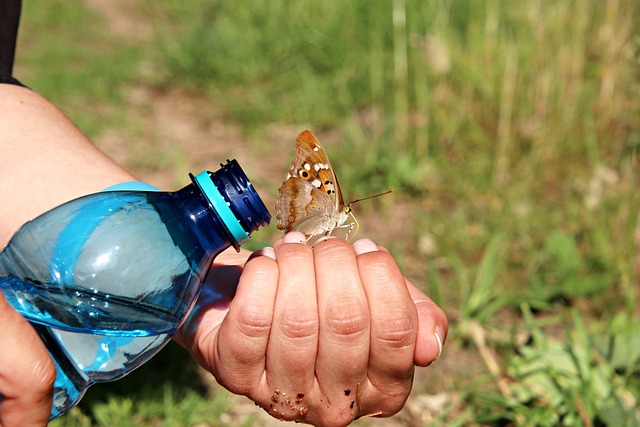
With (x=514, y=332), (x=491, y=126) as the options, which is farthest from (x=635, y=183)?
(x=514, y=332)

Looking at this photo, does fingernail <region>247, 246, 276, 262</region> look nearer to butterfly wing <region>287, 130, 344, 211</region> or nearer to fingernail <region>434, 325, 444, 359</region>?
butterfly wing <region>287, 130, 344, 211</region>

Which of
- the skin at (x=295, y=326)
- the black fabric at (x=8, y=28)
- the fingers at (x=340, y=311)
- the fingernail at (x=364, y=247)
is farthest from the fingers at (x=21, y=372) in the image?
the black fabric at (x=8, y=28)

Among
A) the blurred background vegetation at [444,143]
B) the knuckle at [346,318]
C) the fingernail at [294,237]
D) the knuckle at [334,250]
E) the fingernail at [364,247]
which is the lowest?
the blurred background vegetation at [444,143]

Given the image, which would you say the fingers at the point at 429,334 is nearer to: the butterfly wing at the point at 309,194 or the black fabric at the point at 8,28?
the butterfly wing at the point at 309,194

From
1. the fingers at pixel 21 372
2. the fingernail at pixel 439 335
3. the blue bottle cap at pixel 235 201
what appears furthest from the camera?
the fingernail at pixel 439 335

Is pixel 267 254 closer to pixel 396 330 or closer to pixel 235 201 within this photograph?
pixel 235 201

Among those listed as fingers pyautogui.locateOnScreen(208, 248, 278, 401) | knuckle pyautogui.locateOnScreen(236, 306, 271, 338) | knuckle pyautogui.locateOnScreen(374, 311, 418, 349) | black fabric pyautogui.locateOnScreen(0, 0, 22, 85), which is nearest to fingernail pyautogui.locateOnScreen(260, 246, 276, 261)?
fingers pyautogui.locateOnScreen(208, 248, 278, 401)

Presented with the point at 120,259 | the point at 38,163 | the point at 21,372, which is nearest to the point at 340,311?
the point at 120,259

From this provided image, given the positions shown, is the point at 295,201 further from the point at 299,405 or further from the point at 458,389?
the point at 458,389

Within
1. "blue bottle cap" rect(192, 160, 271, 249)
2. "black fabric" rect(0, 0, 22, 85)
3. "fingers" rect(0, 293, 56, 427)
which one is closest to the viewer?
"fingers" rect(0, 293, 56, 427)
